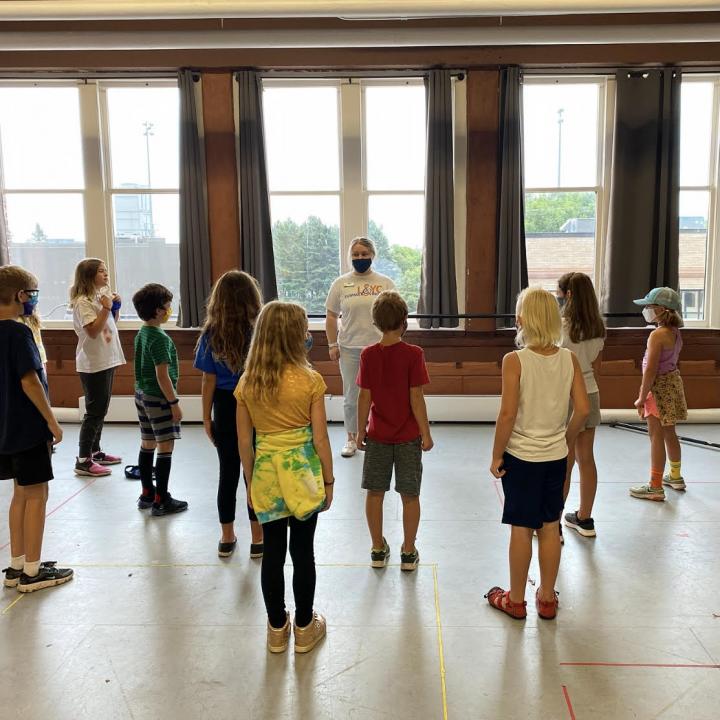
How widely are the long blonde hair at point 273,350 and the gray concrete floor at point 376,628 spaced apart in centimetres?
91

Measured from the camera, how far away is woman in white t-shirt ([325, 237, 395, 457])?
4.14 metres

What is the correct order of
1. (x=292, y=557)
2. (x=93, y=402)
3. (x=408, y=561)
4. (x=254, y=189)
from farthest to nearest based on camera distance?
(x=254, y=189)
(x=93, y=402)
(x=408, y=561)
(x=292, y=557)

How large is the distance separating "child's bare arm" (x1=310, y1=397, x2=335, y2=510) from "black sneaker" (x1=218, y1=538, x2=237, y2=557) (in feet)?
3.41

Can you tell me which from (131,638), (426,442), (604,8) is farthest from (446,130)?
(131,638)

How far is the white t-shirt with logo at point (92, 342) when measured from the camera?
374 centimetres

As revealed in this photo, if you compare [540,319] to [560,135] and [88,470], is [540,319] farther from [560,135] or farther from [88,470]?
[560,135]

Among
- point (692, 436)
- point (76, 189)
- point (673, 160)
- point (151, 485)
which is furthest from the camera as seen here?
point (76, 189)

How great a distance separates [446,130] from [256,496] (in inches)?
180

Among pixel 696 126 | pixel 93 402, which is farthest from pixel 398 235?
pixel 93 402

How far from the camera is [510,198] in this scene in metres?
5.59

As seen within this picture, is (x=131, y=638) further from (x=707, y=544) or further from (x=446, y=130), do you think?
(x=446, y=130)

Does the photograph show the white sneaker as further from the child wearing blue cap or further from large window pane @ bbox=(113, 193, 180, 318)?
large window pane @ bbox=(113, 193, 180, 318)

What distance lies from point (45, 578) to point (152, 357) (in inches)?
43.9

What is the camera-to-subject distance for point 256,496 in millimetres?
1923
